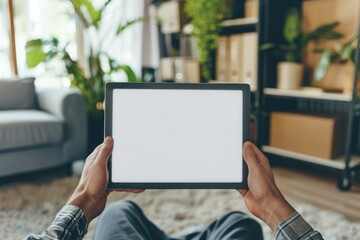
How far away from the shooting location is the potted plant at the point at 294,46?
88.7 inches

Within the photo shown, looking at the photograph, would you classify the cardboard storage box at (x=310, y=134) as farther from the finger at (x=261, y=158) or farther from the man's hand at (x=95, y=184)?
the man's hand at (x=95, y=184)

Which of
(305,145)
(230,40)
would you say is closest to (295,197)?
(305,145)

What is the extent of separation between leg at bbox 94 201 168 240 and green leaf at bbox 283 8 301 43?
1.74m

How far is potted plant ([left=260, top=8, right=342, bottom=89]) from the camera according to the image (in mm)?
2254

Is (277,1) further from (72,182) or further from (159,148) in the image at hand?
(159,148)

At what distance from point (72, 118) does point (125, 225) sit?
4.81 feet

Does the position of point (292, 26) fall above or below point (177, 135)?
above

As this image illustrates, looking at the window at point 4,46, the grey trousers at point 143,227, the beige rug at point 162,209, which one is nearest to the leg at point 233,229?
the grey trousers at point 143,227

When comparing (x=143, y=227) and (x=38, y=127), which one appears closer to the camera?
(x=143, y=227)

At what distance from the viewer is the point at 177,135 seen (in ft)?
2.26

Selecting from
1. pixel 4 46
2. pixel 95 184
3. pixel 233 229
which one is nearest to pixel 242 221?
pixel 233 229

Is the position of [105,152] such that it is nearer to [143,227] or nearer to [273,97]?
[143,227]

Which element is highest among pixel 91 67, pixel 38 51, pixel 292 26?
pixel 292 26

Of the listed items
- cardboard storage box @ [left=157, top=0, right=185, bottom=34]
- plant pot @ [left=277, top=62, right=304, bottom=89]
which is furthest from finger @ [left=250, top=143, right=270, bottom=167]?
cardboard storage box @ [left=157, top=0, right=185, bottom=34]
